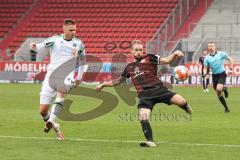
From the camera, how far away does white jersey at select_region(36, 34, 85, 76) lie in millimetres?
13680

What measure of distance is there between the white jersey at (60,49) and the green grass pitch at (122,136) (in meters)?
1.52

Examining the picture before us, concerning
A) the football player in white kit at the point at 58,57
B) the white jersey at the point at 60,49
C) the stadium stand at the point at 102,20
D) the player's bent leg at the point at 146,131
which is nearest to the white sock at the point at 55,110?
the football player in white kit at the point at 58,57

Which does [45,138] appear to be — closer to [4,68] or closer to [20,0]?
[4,68]

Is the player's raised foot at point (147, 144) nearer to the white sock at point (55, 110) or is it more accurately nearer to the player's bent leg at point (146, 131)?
the player's bent leg at point (146, 131)

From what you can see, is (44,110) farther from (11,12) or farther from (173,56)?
(11,12)

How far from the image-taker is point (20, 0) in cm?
5391

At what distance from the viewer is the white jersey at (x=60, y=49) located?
13.7 metres

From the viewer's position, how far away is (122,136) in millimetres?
14500

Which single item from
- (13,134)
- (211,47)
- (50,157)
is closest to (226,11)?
(211,47)

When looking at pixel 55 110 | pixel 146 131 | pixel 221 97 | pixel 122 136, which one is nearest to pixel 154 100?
pixel 146 131

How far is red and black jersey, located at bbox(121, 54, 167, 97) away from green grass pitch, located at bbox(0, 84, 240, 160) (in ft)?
3.23

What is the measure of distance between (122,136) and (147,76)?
6.45 ft

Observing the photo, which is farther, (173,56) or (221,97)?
(221,97)

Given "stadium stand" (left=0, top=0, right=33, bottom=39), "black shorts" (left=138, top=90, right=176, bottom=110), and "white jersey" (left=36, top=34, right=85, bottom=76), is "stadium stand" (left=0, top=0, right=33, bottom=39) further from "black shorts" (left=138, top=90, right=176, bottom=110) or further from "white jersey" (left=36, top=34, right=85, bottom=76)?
"black shorts" (left=138, top=90, right=176, bottom=110)
